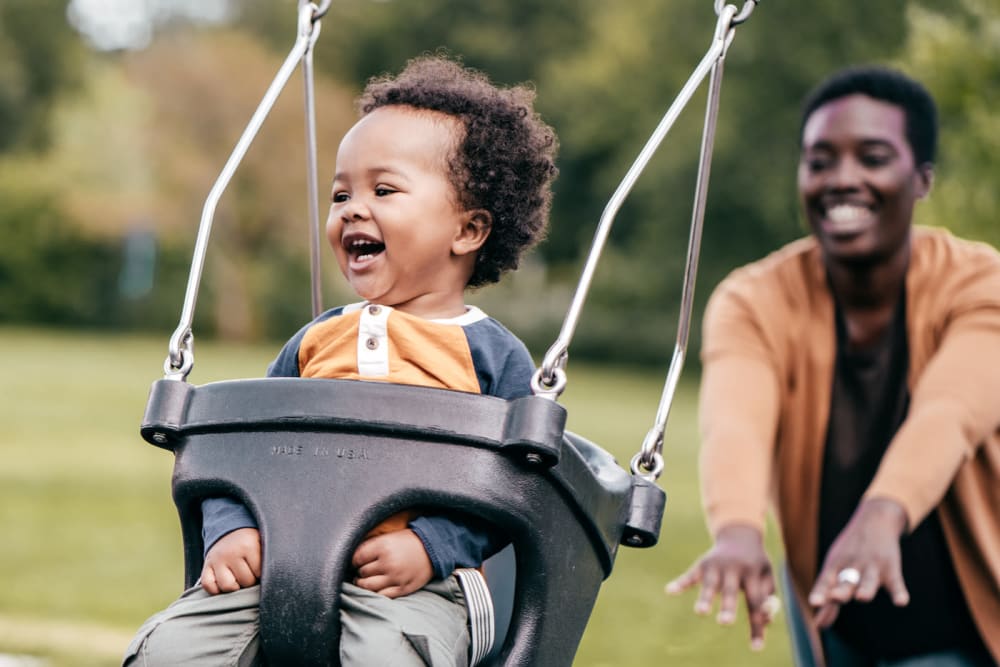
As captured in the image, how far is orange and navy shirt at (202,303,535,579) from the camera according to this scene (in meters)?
1.86

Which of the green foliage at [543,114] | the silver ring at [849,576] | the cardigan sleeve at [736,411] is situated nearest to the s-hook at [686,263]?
the silver ring at [849,576]

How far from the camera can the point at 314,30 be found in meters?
2.30

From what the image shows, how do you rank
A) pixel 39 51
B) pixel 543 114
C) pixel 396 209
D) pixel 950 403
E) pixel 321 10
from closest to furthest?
pixel 396 209, pixel 321 10, pixel 950 403, pixel 543 114, pixel 39 51

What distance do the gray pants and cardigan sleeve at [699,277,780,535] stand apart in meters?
1.12

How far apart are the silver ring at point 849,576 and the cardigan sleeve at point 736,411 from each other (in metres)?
0.27

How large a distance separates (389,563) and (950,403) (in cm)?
151

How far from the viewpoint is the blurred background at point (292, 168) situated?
27609 millimetres

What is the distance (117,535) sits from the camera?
961cm

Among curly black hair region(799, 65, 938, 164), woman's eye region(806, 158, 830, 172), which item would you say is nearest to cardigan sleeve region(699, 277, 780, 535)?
woman's eye region(806, 158, 830, 172)

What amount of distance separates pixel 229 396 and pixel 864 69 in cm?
206

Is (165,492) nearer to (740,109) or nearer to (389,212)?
(389,212)

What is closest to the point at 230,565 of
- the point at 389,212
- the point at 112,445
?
the point at 389,212

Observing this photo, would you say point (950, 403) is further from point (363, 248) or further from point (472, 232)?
point (363, 248)

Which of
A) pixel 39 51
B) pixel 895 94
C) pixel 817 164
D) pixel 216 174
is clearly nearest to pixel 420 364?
pixel 817 164
